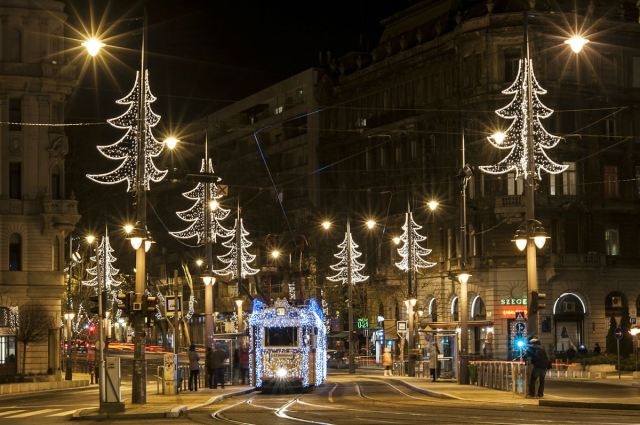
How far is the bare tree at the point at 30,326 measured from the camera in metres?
67.4

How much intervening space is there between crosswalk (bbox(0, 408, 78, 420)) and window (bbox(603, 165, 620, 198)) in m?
54.7

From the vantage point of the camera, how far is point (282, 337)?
151 ft

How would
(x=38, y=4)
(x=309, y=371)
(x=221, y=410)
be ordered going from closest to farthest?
(x=221, y=410) < (x=309, y=371) < (x=38, y=4)

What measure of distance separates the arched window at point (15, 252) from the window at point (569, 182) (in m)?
33.7

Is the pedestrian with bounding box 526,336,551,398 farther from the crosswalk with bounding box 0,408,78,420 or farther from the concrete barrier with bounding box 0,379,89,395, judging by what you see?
the concrete barrier with bounding box 0,379,89,395

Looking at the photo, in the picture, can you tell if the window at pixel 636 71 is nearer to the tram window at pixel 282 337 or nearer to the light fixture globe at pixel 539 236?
the tram window at pixel 282 337

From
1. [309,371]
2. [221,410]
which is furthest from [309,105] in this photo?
[221,410]

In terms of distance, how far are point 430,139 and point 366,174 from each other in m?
9.54

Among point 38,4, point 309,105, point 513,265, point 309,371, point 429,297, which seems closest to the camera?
point 309,371

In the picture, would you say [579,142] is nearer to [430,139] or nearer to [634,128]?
[634,128]

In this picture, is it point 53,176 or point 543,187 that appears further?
point 543,187

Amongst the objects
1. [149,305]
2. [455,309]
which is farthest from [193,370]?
[455,309]

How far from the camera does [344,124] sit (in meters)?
103

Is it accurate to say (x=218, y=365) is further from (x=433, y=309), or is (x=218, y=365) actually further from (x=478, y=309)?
(x=433, y=309)
